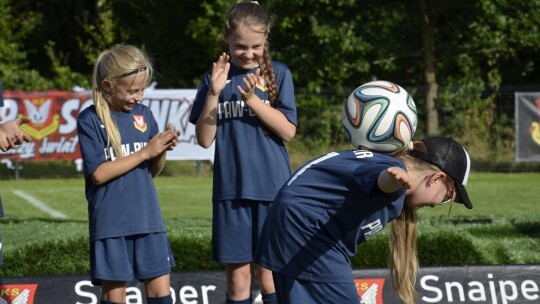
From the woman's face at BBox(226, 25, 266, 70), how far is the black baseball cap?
1.68 m

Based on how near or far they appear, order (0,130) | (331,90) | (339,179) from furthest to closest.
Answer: (331,90) < (0,130) < (339,179)

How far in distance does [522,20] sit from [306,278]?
2068cm

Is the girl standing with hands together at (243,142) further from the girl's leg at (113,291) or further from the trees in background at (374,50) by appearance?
the trees in background at (374,50)

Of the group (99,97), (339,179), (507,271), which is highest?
(99,97)

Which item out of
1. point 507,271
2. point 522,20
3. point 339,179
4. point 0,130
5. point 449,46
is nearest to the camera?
point 339,179

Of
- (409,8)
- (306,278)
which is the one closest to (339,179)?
(306,278)

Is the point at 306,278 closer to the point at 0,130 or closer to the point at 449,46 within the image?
the point at 0,130

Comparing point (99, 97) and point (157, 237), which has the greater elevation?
point (99, 97)

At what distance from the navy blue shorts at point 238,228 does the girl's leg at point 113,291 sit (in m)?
0.68

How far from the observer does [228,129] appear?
20.2ft

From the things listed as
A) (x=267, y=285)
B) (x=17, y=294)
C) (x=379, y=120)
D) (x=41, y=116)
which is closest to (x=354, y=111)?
(x=379, y=120)

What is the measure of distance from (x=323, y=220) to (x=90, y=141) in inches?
65.1

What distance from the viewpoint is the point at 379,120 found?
4656mm

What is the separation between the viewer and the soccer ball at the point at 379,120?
15.3ft
